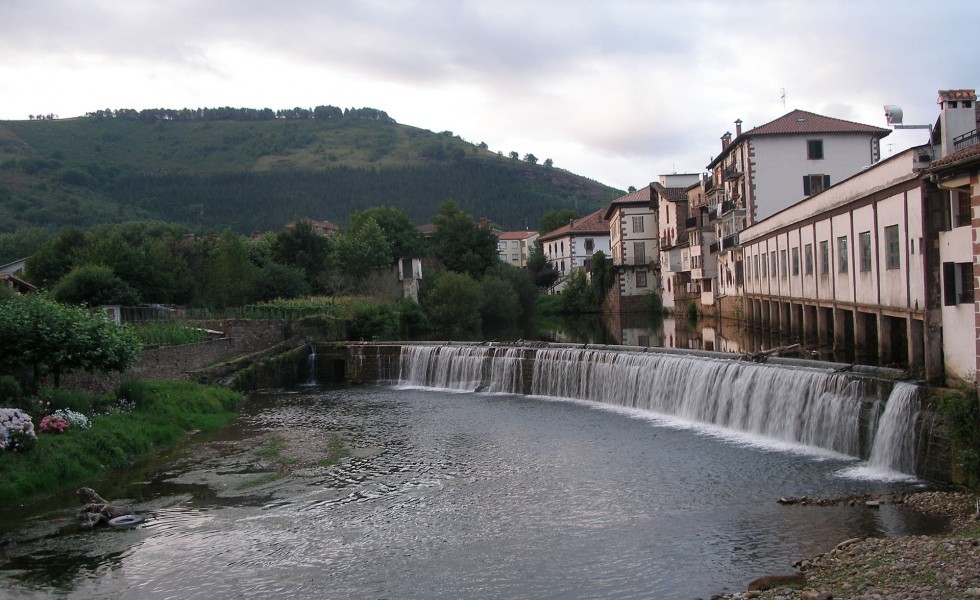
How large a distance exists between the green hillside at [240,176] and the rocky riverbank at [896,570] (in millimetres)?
101120

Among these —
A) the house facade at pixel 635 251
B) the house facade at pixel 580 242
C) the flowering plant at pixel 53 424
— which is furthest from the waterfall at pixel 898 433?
the house facade at pixel 580 242

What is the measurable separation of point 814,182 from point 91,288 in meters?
39.0

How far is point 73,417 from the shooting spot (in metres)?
18.4

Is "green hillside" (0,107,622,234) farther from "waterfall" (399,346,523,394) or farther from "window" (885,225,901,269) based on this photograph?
"window" (885,225,901,269)

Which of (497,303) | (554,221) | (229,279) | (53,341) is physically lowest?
(53,341)

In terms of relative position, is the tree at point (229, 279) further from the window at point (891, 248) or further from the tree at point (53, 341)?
the window at point (891, 248)

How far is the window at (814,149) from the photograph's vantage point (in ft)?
141

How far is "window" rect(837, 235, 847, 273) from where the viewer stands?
2497 cm

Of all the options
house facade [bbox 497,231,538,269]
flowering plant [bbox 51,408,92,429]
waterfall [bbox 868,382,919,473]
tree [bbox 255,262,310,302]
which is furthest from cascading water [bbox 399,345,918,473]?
house facade [bbox 497,231,538,269]

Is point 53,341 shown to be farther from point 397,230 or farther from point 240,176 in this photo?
point 240,176

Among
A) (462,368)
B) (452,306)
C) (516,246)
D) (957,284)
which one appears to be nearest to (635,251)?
(452,306)

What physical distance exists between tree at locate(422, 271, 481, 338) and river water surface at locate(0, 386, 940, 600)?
31.9 m

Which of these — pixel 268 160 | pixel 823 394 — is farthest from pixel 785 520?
pixel 268 160

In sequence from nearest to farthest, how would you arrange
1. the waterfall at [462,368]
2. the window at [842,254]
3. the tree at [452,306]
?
the window at [842,254] < the waterfall at [462,368] < the tree at [452,306]
